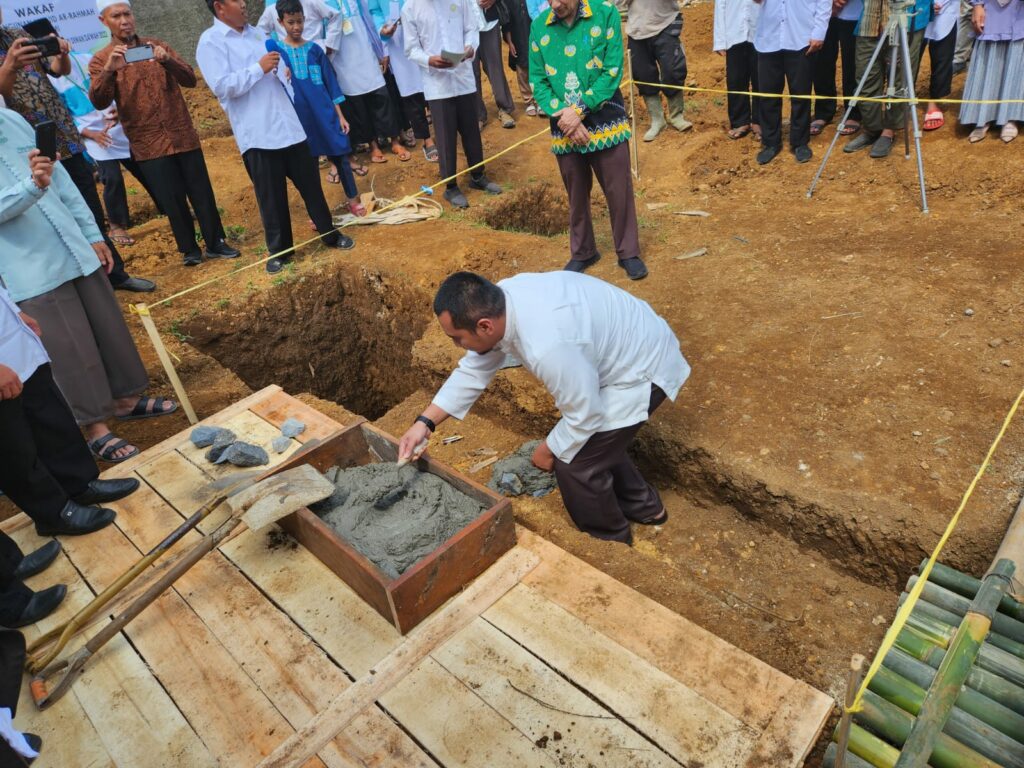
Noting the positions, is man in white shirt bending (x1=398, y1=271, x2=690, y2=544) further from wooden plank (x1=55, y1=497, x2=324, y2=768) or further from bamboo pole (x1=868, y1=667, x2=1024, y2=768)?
bamboo pole (x1=868, y1=667, x2=1024, y2=768)

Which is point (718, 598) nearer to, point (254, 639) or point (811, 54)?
point (254, 639)

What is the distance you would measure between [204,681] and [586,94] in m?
3.92

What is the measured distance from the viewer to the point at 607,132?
4531mm

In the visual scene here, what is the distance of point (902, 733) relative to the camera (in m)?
2.00

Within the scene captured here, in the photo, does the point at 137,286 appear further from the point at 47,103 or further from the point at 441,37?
the point at 441,37

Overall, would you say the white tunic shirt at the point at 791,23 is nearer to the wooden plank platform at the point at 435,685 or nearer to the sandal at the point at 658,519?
the sandal at the point at 658,519

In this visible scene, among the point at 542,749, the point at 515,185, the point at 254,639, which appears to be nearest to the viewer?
the point at 542,749

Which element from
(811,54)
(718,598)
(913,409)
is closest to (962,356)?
(913,409)

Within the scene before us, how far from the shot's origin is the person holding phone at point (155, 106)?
5.07 meters

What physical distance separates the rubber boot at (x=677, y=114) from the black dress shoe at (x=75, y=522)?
278 inches

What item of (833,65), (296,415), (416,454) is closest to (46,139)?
(296,415)

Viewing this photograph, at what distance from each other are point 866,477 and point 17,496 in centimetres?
373

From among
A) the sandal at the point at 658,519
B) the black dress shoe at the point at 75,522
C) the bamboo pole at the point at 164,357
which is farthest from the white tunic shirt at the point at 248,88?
the sandal at the point at 658,519

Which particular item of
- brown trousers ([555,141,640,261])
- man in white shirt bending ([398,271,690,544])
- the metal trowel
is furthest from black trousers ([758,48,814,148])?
the metal trowel
